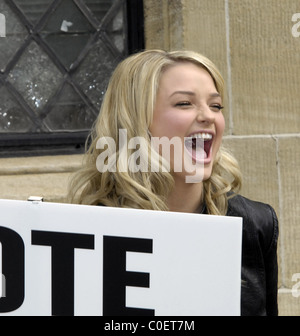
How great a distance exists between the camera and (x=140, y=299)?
76.5 inches

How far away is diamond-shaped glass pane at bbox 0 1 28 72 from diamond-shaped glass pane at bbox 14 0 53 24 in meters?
0.06

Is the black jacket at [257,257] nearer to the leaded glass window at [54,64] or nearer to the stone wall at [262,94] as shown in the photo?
the stone wall at [262,94]

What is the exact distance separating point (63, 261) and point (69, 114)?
249cm

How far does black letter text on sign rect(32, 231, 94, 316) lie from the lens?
1939 millimetres

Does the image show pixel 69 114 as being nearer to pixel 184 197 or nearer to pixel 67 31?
pixel 67 31

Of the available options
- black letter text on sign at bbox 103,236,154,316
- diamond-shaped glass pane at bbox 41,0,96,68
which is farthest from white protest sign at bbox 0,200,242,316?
diamond-shaped glass pane at bbox 41,0,96,68

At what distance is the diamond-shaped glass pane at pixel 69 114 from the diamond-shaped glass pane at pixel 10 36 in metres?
0.36

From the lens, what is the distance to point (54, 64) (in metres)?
4.34

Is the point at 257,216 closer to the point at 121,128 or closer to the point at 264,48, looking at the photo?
the point at 121,128

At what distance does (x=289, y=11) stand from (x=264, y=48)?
23cm

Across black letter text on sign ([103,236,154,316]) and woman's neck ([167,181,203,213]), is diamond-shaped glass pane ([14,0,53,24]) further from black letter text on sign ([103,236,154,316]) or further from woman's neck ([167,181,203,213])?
black letter text on sign ([103,236,154,316])

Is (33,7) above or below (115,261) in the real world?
above

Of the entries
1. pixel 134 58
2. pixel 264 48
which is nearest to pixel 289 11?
pixel 264 48

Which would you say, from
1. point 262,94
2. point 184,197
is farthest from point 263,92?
point 184,197
